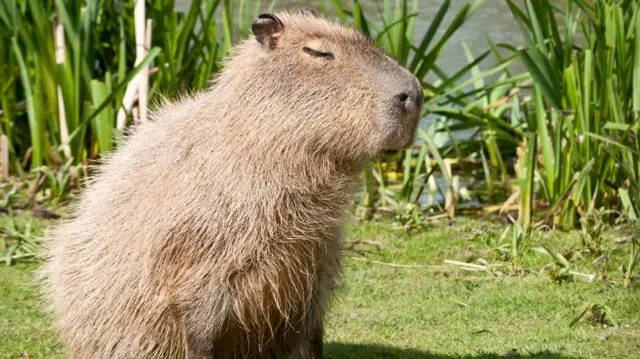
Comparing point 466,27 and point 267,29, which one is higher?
point 267,29

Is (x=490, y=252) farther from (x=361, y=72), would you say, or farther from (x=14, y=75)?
(x=14, y=75)

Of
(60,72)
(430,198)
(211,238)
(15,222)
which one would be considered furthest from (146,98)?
(211,238)

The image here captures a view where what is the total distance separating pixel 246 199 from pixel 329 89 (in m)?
0.39

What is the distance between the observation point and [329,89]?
118 inches

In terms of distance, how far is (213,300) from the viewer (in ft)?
10.00

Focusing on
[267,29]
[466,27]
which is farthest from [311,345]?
[466,27]

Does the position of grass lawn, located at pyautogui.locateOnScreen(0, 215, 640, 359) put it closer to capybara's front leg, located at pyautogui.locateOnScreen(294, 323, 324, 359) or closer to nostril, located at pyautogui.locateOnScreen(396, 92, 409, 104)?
capybara's front leg, located at pyautogui.locateOnScreen(294, 323, 324, 359)

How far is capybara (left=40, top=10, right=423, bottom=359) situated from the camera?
9.80ft

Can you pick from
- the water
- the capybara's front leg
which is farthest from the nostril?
the water

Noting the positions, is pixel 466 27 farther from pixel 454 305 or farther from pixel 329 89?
pixel 329 89

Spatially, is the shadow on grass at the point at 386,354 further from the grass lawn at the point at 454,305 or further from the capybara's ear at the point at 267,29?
the capybara's ear at the point at 267,29

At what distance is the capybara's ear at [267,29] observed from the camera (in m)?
3.05

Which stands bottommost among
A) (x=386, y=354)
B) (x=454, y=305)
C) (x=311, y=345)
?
(x=454, y=305)

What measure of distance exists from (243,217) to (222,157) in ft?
0.61
